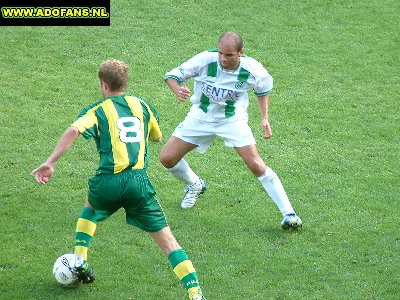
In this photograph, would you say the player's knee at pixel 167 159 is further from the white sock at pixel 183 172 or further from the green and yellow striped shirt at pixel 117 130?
the green and yellow striped shirt at pixel 117 130

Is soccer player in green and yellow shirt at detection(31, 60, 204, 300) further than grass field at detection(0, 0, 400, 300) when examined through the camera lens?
No

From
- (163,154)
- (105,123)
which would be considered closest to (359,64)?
(163,154)

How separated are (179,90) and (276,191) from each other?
1.35 meters

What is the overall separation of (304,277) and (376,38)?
6.20 metres

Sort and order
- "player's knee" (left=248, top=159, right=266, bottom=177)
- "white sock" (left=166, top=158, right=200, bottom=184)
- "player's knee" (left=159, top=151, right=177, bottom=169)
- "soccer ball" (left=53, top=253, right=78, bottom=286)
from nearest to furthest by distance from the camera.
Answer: "soccer ball" (left=53, top=253, right=78, bottom=286), "player's knee" (left=248, top=159, right=266, bottom=177), "player's knee" (left=159, top=151, right=177, bottom=169), "white sock" (left=166, top=158, right=200, bottom=184)

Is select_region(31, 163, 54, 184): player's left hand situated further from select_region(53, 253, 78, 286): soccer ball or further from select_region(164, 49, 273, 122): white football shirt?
select_region(164, 49, 273, 122): white football shirt

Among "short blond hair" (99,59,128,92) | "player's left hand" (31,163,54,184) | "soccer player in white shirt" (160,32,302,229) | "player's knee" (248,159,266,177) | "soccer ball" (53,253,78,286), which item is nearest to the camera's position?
"player's left hand" (31,163,54,184)

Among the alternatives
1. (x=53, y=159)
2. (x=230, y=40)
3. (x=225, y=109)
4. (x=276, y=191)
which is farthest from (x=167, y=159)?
(x=53, y=159)

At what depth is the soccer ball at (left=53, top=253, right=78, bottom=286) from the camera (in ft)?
23.6

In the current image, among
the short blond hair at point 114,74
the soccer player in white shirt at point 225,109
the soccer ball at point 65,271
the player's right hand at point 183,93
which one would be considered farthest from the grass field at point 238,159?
the short blond hair at point 114,74

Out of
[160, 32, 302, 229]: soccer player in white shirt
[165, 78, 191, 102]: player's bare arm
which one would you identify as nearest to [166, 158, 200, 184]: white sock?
[160, 32, 302, 229]: soccer player in white shirt

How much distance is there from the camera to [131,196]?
6848 millimetres

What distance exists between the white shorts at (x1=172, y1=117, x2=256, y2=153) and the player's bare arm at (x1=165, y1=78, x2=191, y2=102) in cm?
51

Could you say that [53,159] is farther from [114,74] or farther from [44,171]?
[114,74]
